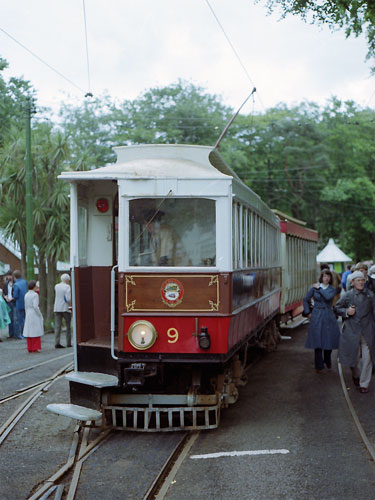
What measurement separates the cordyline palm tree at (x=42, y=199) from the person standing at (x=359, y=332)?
12357 mm

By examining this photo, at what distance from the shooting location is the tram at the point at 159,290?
7938 millimetres

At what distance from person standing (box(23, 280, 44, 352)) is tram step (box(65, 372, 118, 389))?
7.69 metres

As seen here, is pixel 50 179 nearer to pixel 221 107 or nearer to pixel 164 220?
pixel 164 220

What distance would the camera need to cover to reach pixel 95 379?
8.07 m

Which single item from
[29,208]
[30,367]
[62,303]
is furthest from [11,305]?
[30,367]

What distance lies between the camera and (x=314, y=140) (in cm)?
4000

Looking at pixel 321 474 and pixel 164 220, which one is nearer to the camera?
pixel 321 474

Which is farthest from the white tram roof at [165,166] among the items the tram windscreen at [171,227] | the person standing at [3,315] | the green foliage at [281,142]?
the green foliage at [281,142]

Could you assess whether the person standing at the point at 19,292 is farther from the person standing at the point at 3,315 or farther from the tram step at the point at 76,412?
the tram step at the point at 76,412

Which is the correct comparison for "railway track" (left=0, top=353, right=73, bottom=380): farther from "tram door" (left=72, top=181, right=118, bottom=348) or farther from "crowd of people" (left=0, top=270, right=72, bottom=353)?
"tram door" (left=72, top=181, right=118, bottom=348)

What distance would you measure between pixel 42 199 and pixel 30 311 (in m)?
6.93

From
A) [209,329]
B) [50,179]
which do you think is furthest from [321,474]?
[50,179]

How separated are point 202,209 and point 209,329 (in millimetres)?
1240

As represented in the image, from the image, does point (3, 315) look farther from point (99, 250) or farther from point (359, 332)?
point (359, 332)
